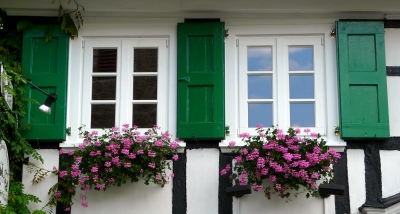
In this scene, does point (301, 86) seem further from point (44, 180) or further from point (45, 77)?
point (44, 180)

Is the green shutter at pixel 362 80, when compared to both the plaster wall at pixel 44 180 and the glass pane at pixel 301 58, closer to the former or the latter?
the glass pane at pixel 301 58

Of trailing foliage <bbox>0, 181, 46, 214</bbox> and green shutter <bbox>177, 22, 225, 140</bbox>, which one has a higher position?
green shutter <bbox>177, 22, 225, 140</bbox>

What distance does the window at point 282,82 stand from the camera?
7.62 meters

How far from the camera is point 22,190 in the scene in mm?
7391

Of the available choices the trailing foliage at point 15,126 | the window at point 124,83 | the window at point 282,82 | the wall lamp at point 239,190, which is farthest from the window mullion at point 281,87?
the trailing foliage at point 15,126

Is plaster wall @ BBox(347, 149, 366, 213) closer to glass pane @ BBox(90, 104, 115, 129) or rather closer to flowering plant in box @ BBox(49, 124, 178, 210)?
flowering plant in box @ BBox(49, 124, 178, 210)

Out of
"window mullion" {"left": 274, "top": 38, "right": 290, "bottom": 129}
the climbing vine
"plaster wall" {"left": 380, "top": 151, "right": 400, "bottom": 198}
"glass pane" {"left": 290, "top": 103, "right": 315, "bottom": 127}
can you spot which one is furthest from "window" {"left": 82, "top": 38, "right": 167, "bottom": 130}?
"plaster wall" {"left": 380, "top": 151, "right": 400, "bottom": 198}

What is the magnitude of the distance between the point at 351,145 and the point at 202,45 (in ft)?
6.27

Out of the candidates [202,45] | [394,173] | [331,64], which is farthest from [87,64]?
[394,173]

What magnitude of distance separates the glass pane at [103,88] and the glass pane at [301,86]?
1935 mm

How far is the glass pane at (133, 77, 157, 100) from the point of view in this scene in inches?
305

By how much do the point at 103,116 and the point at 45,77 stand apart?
75 cm

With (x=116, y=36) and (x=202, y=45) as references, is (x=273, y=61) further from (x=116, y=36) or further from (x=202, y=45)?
(x=116, y=36)

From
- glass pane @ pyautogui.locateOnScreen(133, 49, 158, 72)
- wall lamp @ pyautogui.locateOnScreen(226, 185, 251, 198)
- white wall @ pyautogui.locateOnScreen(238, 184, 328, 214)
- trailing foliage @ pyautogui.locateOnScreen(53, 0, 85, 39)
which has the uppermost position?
trailing foliage @ pyautogui.locateOnScreen(53, 0, 85, 39)
